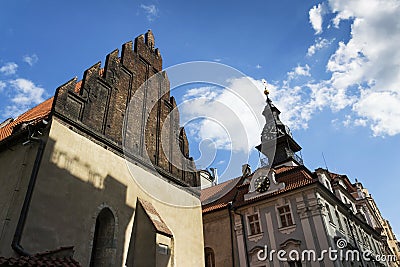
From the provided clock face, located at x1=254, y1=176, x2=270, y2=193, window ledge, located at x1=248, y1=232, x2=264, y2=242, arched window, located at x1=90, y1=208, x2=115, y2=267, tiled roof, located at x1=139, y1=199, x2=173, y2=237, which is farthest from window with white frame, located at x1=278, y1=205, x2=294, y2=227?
arched window, located at x1=90, y1=208, x2=115, y2=267

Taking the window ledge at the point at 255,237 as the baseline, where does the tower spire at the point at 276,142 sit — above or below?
above

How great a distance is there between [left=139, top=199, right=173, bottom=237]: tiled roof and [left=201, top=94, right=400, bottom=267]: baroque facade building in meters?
8.33

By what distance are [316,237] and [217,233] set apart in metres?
6.45

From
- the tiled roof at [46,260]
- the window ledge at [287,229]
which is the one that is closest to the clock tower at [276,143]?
the window ledge at [287,229]

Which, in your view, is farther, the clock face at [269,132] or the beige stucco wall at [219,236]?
the clock face at [269,132]

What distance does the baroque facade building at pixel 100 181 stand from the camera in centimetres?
827

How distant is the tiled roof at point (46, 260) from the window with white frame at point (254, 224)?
42.8 ft

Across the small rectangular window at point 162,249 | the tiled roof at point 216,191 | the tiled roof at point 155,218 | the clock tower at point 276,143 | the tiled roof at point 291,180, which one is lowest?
the small rectangular window at point 162,249

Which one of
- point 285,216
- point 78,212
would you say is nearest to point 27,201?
point 78,212

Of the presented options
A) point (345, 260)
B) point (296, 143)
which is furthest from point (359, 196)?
point (345, 260)

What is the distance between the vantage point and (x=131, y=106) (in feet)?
44.7

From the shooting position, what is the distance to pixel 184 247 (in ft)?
43.4

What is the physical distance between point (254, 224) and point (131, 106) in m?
10.7

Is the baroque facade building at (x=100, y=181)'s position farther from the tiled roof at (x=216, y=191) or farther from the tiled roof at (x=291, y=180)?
the tiled roof at (x=216, y=191)
